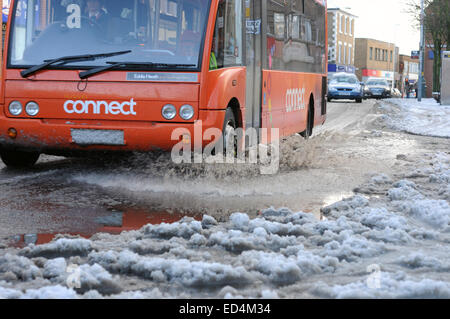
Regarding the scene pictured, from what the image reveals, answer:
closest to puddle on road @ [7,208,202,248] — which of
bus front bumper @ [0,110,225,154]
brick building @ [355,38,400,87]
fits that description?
bus front bumper @ [0,110,225,154]

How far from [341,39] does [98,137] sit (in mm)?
90432

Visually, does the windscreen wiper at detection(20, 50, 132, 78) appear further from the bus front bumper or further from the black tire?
the black tire

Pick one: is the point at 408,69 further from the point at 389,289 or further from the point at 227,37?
the point at 389,289

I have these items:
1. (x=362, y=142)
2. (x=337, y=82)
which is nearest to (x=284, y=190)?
(x=362, y=142)

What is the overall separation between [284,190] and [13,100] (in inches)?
124

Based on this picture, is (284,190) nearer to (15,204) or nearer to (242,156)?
(242,156)

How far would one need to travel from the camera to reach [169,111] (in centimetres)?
808

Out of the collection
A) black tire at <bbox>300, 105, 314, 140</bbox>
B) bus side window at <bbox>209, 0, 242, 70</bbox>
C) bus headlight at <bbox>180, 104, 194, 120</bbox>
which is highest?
bus side window at <bbox>209, 0, 242, 70</bbox>

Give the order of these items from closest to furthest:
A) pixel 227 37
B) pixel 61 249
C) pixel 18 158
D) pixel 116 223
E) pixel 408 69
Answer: pixel 61 249 < pixel 116 223 < pixel 227 37 < pixel 18 158 < pixel 408 69

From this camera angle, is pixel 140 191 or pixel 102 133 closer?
pixel 140 191

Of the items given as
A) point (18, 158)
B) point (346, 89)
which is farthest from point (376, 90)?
point (18, 158)

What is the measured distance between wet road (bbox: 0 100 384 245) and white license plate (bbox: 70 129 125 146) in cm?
45

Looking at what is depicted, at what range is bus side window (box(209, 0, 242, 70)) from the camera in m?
8.37

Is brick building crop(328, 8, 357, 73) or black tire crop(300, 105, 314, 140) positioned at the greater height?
brick building crop(328, 8, 357, 73)
